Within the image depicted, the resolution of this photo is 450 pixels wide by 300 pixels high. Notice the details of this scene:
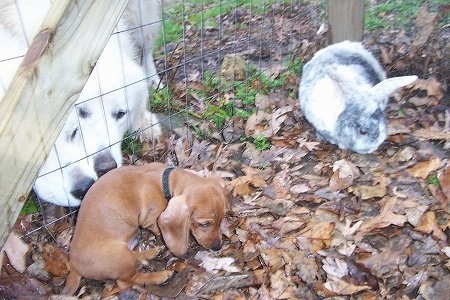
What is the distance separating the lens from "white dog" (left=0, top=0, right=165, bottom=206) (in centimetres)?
317

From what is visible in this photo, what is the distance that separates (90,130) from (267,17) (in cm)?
363

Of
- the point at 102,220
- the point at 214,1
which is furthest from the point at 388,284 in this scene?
the point at 214,1

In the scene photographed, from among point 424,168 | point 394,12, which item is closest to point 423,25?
point 394,12

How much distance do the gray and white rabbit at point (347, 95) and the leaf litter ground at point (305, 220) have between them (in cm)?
16

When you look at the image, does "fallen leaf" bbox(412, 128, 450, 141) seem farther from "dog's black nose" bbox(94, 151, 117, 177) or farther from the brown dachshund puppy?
"dog's black nose" bbox(94, 151, 117, 177)

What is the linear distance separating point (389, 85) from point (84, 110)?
215cm

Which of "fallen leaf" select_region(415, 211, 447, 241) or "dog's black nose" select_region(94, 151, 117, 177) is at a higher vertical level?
"dog's black nose" select_region(94, 151, 117, 177)

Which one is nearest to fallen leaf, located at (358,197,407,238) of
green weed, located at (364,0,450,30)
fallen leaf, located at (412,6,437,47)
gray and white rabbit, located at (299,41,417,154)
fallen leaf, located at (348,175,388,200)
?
fallen leaf, located at (348,175,388,200)

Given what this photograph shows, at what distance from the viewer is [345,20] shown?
4562 mm

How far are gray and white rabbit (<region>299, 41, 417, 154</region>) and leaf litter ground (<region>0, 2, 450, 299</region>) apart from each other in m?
0.16

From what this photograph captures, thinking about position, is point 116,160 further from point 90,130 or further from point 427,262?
Answer: point 427,262

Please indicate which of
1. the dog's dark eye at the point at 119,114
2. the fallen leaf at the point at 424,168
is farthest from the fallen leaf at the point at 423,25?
the dog's dark eye at the point at 119,114

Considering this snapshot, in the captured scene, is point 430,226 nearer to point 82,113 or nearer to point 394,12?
point 82,113

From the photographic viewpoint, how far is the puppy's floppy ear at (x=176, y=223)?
2818mm
